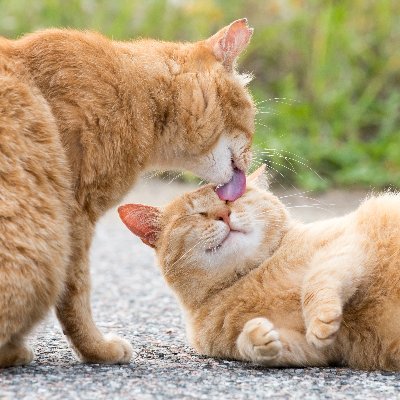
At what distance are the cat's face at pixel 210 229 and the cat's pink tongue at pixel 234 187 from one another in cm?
3

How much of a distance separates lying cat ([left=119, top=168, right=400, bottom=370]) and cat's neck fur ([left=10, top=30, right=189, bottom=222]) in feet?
1.24

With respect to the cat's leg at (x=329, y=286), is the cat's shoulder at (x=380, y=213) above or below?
above

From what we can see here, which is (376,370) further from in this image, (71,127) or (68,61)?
(68,61)

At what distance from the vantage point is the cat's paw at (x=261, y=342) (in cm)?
304

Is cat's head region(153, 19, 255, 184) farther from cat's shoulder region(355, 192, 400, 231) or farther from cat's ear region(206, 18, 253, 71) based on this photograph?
cat's shoulder region(355, 192, 400, 231)

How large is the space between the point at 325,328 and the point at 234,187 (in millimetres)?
932

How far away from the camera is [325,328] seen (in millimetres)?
2900

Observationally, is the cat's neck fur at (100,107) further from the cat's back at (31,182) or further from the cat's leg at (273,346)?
the cat's leg at (273,346)

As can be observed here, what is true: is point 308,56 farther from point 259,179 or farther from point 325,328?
point 325,328

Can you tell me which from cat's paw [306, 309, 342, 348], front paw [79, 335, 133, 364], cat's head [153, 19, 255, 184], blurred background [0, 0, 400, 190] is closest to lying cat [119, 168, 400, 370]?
cat's paw [306, 309, 342, 348]

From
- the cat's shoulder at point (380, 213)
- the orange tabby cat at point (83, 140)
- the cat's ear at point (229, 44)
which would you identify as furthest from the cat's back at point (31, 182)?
the cat's shoulder at point (380, 213)

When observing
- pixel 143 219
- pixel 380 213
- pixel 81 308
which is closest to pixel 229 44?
pixel 143 219

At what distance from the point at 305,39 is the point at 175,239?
21.1 ft

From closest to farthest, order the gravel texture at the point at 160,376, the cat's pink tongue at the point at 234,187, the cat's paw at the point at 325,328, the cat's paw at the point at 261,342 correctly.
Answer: the gravel texture at the point at 160,376, the cat's paw at the point at 325,328, the cat's paw at the point at 261,342, the cat's pink tongue at the point at 234,187
